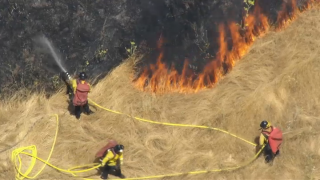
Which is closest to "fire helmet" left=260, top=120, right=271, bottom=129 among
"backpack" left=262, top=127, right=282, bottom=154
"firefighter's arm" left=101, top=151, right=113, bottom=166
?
"backpack" left=262, top=127, right=282, bottom=154

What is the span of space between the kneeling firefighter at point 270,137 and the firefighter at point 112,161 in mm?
3295

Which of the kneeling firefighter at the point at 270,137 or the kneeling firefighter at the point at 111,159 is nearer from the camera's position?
the kneeling firefighter at the point at 111,159

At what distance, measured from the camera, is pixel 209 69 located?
498 inches

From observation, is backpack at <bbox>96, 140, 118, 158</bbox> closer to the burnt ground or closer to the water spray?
the burnt ground

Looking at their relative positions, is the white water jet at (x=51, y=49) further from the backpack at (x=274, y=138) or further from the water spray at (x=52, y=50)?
the backpack at (x=274, y=138)

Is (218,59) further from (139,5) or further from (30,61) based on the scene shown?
(30,61)

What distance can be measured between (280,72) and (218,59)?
5.47 feet

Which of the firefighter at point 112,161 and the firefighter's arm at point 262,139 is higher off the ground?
the firefighter's arm at point 262,139

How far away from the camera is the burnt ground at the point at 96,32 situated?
40.4 ft

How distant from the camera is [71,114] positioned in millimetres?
11766

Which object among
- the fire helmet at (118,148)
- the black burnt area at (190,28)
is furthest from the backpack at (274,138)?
the fire helmet at (118,148)

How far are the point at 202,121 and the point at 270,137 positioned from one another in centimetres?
178


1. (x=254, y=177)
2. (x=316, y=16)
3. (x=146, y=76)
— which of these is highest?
(x=316, y=16)

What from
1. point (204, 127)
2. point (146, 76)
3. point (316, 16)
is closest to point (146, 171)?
point (204, 127)
